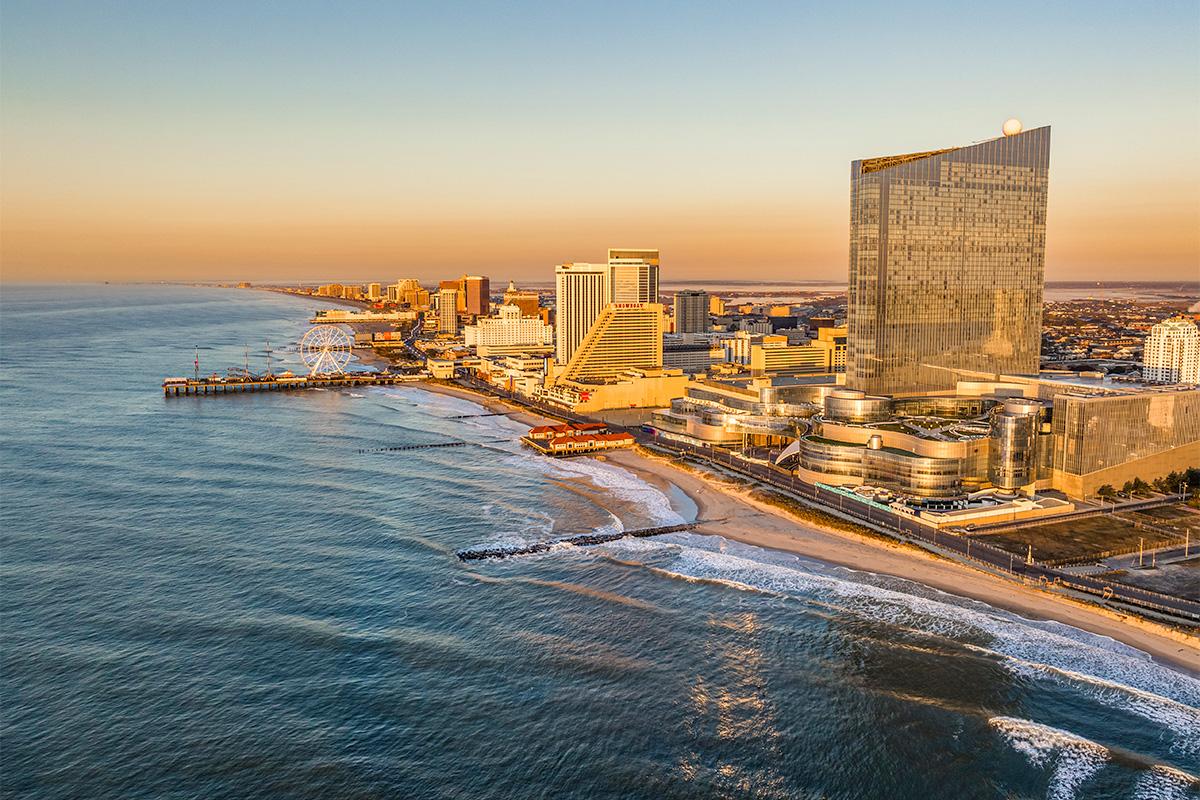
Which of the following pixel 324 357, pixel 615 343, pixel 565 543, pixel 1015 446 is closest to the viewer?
pixel 565 543

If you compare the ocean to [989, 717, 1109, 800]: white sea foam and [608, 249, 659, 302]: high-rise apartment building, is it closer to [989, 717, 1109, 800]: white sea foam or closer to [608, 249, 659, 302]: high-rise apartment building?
[989, 717, 1109, 800]: white sea foam

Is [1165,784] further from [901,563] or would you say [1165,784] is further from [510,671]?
[510,671]

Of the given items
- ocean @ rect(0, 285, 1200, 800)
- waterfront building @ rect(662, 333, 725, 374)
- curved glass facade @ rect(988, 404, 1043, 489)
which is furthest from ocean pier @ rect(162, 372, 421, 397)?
curved glass facade @ rect(988, 404, 1043, 489)

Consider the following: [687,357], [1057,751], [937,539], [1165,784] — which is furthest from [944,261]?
[687,357]

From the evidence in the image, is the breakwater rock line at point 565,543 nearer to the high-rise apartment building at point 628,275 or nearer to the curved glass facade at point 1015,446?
the curved glass facade at point 1015,446

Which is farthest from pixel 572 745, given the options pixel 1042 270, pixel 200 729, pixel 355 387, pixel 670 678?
pixel 355 387
